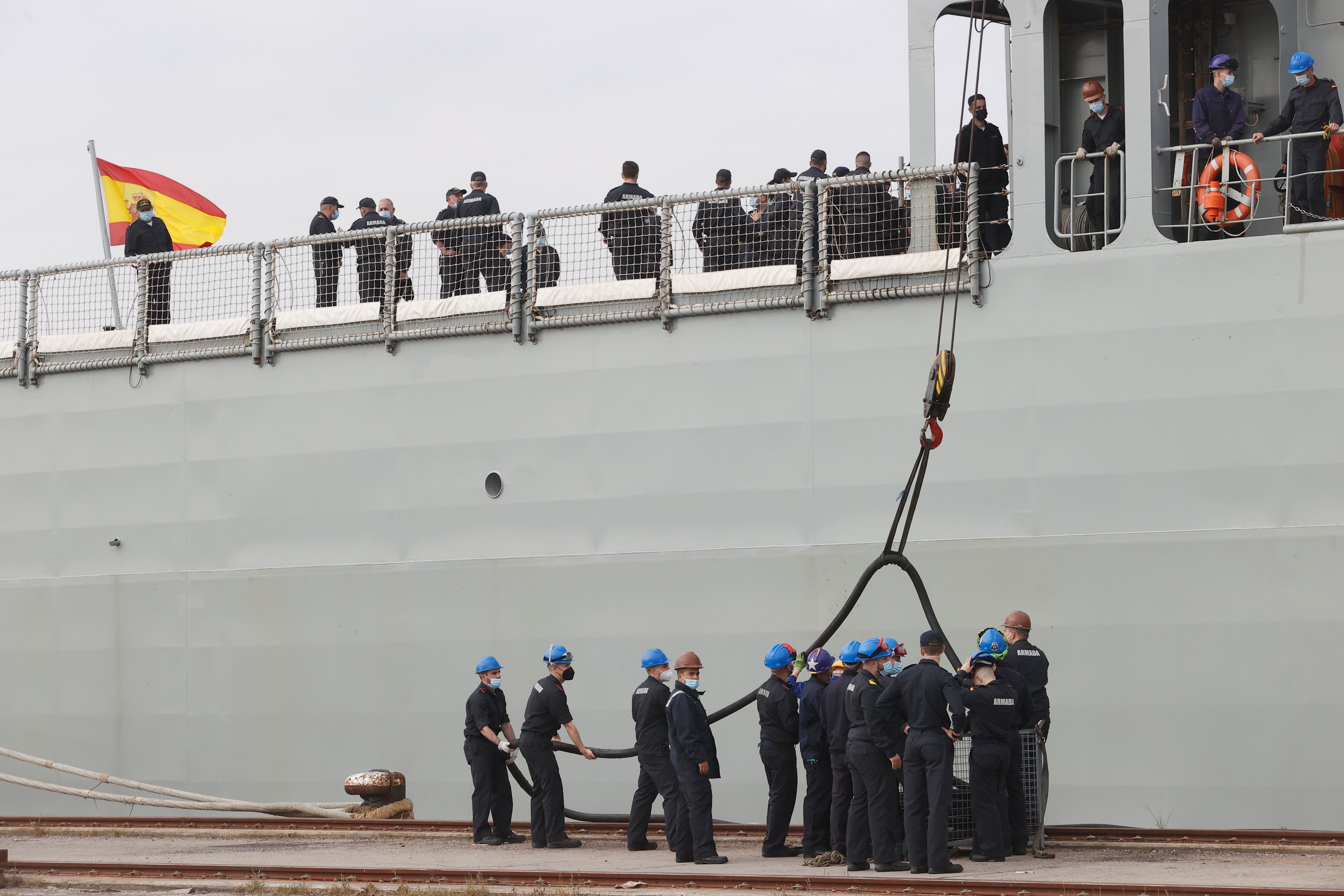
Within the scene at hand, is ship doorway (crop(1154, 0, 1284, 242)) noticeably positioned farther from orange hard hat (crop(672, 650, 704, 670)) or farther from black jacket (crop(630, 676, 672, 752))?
black jacket (crop(630, 676, 672, 752))

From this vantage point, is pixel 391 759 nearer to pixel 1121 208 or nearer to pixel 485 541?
pixel 485 541

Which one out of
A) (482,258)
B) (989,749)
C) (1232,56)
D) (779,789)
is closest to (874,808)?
(989,749)

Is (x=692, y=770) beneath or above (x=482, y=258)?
beneath

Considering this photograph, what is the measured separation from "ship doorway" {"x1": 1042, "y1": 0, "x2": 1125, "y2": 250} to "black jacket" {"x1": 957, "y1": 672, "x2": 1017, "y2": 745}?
4784mm

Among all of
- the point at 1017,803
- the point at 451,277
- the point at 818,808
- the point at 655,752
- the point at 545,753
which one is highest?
the point at 451,277

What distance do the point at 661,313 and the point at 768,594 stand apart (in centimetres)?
257

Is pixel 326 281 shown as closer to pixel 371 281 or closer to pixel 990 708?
pixel 371 281

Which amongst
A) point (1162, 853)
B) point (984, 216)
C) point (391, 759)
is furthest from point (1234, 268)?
point (391, 759)

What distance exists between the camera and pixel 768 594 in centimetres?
1265

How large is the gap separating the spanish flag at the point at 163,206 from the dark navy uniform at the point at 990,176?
952 cm

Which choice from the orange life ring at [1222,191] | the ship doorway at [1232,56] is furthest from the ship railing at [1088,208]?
the ship doorway at [1232,56]

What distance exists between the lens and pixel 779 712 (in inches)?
426

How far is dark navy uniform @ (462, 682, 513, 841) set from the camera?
1192 cm

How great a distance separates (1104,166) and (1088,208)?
481 millimetres
